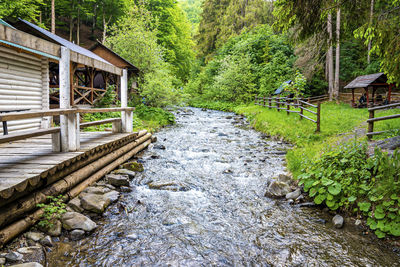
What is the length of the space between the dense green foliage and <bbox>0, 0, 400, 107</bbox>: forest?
2.06m

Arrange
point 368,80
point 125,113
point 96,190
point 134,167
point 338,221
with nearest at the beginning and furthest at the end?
1. point 338,221
2. point 96,190
3. point 134,167
4. point 125,113
5. point 368,80

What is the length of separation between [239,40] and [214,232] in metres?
40.2

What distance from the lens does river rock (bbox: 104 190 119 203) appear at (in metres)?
5.39

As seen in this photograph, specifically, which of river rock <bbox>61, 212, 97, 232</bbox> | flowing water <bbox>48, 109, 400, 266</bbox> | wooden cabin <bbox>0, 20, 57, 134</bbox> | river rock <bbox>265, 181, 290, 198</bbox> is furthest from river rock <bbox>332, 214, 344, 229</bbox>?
wooden cabin <bbox>0, 20, 57, 134</bbox>

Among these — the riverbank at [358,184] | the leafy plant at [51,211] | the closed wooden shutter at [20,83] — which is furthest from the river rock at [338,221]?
the closed wooden shutter at [20,83]

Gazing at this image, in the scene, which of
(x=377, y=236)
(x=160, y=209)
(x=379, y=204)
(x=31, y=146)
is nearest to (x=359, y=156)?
(x=379, y=204)

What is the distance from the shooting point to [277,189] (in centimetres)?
598

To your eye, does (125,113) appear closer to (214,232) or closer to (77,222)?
(77,222)

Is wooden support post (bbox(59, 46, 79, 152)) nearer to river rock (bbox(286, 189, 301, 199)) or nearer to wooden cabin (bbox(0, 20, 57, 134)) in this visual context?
wooden cabin (bbox(0, 20, 57, 134))

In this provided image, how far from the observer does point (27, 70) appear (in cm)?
909

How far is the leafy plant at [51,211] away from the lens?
157 inches

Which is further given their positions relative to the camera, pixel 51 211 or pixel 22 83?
pixel 22 83

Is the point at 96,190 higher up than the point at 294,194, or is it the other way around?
the point at 96,190

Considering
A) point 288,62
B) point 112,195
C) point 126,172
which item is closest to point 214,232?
point 112,195
